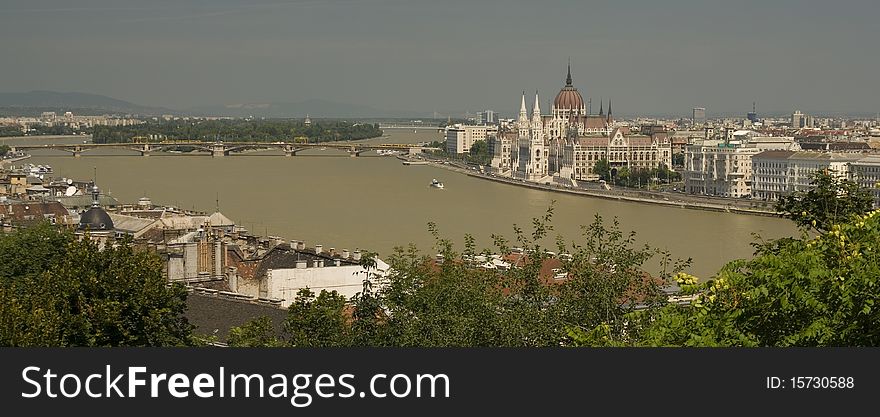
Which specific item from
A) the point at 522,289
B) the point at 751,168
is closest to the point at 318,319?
the point at 522,289

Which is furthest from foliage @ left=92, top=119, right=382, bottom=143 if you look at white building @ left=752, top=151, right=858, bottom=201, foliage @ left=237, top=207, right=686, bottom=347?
foliage @ left=237, top=207, right=686, bottom=347

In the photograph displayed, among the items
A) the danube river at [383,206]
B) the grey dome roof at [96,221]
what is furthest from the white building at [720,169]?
the grey dome roof at [96,221]

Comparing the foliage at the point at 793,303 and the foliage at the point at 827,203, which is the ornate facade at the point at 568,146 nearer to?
the foliage at the point at 827,203

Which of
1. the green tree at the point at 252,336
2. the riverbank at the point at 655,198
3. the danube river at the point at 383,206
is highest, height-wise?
the green tree at the point at 252,336

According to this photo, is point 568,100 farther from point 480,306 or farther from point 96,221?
point 480,306

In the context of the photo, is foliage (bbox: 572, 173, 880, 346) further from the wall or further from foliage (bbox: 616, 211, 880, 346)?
the wall

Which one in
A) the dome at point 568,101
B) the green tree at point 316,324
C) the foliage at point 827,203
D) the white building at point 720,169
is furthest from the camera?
the dome at point 568,101

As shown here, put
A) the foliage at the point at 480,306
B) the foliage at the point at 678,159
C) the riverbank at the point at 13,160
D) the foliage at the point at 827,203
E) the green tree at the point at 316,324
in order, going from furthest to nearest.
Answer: the foliage at the point at 678,159
the riverbank at the point at 13,160
the foliage at the point at 827,203
the green tree at the point at 316,324
the foliage at the point at 480,306

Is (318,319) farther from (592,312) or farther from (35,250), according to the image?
(35,250)

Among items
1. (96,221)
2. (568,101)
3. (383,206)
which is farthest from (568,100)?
(96,221)
